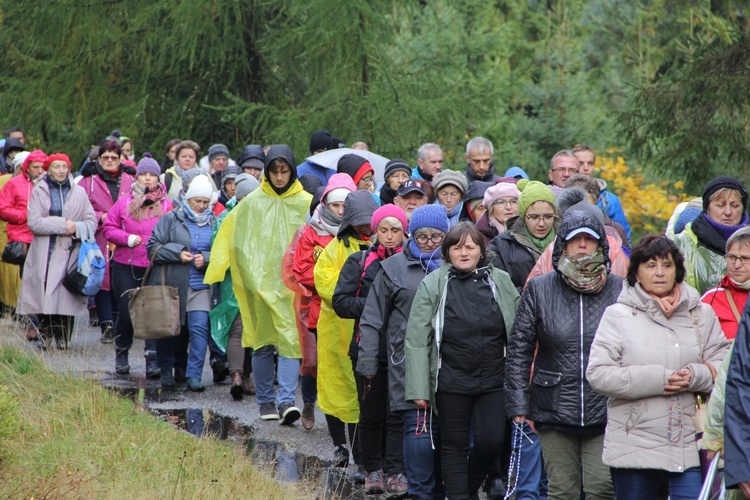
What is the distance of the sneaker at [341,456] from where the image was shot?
326 inches

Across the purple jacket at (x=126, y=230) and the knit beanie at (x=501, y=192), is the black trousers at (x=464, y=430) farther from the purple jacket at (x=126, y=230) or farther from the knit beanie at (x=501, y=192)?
the purple jacket at (x=126, y=230)

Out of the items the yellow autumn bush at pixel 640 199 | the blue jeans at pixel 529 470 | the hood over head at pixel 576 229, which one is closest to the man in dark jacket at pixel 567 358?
the hood over head at pixel 576 229

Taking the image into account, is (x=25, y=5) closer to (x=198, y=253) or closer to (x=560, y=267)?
(x=198, y=253)

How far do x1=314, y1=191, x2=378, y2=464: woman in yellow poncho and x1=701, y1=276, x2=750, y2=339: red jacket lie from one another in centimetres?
283

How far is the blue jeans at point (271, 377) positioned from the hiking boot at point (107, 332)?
3881mm

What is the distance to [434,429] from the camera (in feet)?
24.4

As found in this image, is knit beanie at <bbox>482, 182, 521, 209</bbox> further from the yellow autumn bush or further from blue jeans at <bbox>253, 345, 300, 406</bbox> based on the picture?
the yellow autumn bush

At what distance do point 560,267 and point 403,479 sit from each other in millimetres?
2215

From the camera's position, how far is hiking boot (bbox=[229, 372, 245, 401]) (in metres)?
10.5

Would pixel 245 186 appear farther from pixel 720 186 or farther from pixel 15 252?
pixel 720 186

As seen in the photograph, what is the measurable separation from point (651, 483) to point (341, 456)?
3290 millimetres

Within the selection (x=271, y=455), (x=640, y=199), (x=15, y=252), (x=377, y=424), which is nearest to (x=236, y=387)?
(x=271, y=455)

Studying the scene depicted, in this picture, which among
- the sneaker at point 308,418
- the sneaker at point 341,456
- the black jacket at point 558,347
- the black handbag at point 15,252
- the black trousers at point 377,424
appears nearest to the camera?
the black jacket at point 558,347

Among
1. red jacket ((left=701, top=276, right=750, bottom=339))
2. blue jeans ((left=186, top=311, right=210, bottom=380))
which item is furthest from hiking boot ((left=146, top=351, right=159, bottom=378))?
red jacket ((left=701, top=276, right=750, bottom=339))
